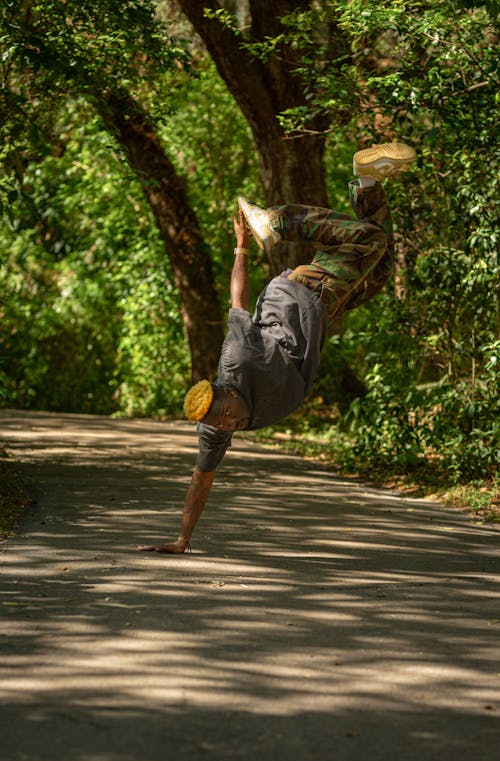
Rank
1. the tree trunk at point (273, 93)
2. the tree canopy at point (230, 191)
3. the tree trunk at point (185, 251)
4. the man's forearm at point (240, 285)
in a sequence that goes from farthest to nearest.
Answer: the tree trunk at point (185, 251)
the tree trunk at point (273, 93)
the tree canopy at point (230, 191)
the man's forearm at point (240, 285)

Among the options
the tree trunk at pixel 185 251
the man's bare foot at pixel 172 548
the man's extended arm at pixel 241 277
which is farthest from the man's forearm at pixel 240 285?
the tree trunk at pixel 185 251

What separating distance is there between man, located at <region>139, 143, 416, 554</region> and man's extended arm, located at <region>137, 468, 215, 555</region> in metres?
0.02

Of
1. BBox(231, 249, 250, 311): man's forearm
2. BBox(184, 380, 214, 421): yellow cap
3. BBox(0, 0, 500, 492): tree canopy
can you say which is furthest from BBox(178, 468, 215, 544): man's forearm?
BBox(0, 0, 500, 492): tree canopy

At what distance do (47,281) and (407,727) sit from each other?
1693cm

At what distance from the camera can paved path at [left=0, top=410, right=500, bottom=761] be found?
419 centimetres

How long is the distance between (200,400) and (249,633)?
136 centimetres

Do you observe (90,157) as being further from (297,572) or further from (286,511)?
(297,572)

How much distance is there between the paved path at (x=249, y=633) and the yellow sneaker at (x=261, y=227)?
6.31 ft

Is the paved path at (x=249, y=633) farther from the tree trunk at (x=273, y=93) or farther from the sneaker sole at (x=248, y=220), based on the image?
the tree trunk at (x=273, y=93)

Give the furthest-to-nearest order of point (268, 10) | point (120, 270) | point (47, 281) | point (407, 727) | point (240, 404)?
1. point (47, 281)
2. point (120, 270)
3. point (268, 10)
4. point (240, 404)
5. point (407, 727)

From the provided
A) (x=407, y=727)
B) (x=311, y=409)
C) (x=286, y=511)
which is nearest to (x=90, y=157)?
(x=311, y=409)

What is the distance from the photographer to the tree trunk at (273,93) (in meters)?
13.1

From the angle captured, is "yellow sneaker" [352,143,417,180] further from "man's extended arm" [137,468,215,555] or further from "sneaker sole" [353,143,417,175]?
"man's extended arm" [137,468,215,555]

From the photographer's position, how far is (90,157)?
18359 millimetres
